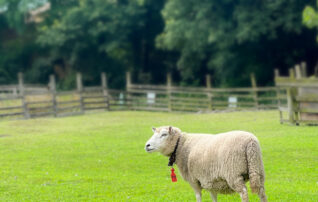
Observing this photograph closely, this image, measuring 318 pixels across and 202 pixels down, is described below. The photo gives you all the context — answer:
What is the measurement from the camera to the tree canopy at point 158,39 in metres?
36.9

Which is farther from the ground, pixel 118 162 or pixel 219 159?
pixel 219 159

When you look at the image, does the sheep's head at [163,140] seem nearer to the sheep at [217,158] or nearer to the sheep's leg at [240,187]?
the sheep at [217,158]

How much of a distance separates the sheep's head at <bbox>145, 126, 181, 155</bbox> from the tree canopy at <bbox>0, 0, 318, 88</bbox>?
22.5 m

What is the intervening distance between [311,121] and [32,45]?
40.6 metres

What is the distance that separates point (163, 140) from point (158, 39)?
35602 mm

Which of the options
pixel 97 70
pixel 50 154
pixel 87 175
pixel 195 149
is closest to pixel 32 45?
pixel 97 70

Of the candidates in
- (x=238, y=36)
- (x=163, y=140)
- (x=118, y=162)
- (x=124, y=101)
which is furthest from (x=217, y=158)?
(x=238, y=36)

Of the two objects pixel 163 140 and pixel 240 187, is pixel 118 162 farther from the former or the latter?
pixel 240 187

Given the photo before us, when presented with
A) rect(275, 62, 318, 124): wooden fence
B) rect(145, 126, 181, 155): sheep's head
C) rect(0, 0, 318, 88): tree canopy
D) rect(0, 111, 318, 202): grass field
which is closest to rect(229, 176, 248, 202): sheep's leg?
rect(145, 126, 181, 155): sheep's head

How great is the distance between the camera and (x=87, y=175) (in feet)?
46.0

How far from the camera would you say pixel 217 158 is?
8.81 meters

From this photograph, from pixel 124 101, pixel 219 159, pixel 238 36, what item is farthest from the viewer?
pixel 238 36

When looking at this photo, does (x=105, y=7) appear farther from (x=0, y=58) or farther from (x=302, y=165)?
(x=302, y=165)

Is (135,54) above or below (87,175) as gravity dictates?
above
